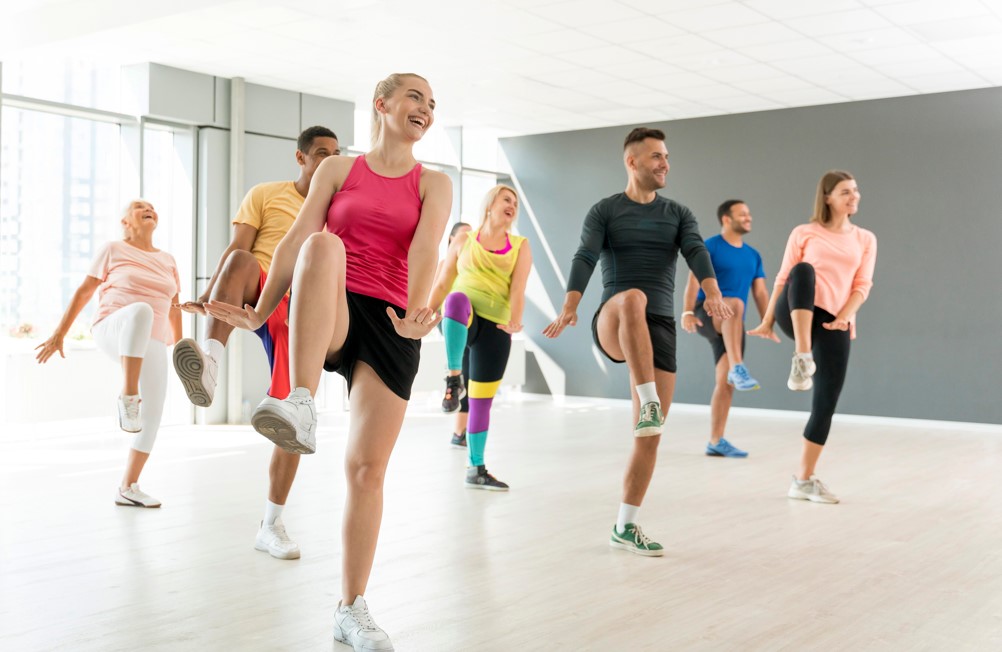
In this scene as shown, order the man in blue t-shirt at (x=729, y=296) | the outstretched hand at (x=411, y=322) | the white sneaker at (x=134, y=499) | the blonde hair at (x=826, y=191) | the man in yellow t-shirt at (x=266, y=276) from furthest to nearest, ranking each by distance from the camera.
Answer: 1. the man in blue t-shirt at (x=729, y=296)
2. the blonde hair at (x=826, y=191)
3. the white sneaker at (x=134, y=499)
4. the man in yellow t-shirt at (x=266, y=276)
5. the outstretched hand at (x=411, y=322)

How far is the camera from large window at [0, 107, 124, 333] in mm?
7703

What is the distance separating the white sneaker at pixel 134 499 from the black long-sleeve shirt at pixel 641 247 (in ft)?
7.77

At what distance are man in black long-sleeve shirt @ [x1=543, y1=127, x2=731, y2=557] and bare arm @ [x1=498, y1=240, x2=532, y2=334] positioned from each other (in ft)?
4.77

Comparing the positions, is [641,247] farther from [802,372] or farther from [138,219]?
→ [138,219]

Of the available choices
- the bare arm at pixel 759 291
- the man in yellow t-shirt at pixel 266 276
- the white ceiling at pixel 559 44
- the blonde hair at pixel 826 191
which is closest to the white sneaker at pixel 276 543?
the man in yellow t-shirt at pixel 266 276

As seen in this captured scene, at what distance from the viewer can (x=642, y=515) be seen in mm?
4633

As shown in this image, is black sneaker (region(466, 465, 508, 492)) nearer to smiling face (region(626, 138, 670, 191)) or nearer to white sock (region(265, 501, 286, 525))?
white sock (region(265, 501, 286, 525))

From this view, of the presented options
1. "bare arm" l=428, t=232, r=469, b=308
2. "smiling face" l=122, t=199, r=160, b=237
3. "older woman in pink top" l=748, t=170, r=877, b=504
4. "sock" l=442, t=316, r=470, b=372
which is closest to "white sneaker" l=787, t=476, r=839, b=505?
"older woman in pink top" l=748, t=170, r=877, b=504

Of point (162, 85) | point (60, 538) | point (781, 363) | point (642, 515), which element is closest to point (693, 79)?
point (781, 363)

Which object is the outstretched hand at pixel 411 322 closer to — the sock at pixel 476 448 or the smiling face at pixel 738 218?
the sock at pixel 476 448

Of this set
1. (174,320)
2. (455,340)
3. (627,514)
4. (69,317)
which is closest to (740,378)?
(455,340)

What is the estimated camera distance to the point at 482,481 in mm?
5316

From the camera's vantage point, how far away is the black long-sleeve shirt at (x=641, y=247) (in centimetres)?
380

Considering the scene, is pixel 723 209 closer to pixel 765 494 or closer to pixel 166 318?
pixel 765 494
